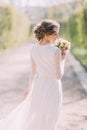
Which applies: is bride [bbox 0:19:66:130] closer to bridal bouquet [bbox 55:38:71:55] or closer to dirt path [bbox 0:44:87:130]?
bridal bouquet [bbox 55:38:71:55]

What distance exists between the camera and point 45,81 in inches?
230

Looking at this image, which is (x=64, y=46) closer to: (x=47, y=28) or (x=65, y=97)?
(x=47, y=28)

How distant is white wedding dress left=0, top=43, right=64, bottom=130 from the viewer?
569 centimetres

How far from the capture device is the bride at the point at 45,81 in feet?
18.5

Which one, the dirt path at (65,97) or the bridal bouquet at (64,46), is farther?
the dirt path at (65,97)

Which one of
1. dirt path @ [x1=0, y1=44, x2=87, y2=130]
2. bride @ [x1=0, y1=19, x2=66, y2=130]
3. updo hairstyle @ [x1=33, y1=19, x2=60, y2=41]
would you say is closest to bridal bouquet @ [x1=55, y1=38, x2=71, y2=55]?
bride @ [x1=0, y1=19, x2=66, y2=130]

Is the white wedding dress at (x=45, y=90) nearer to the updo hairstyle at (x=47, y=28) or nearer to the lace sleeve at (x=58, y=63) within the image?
the lace sleeve at (x=58, y=63)

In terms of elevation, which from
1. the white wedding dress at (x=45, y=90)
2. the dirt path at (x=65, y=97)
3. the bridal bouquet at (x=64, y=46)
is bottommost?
the dirt path at (x=65, y=97)

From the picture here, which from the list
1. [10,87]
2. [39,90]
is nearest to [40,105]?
[39,90]

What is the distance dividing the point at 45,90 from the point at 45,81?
107 mm

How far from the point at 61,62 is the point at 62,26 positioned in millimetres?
61436

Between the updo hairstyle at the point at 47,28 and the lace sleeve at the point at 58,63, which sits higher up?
the updo hairstyle at the point at 47,28

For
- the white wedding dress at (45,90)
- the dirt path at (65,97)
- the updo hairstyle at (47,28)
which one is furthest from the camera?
the dirt path at (65,97)

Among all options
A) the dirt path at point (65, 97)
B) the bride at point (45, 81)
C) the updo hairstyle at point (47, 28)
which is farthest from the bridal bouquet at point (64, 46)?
the dirt path at point (65, 97)
